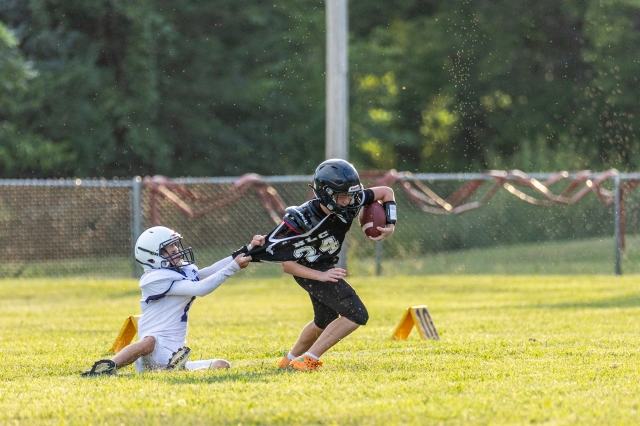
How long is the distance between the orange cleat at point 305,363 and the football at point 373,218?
110cm

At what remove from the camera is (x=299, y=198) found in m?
24.5

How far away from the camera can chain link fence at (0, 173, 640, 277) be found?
64.4ft

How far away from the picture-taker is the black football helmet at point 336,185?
25.6 ft

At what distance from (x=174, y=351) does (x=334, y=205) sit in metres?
1.65

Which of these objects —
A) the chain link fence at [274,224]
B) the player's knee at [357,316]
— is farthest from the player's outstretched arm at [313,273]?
the chain link fence at [274,224]

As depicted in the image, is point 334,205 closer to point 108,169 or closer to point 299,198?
point 299,198

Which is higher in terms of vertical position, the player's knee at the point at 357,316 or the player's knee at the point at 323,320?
the player's knee at the point at 357,316

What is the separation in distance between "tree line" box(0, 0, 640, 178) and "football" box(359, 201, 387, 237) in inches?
708

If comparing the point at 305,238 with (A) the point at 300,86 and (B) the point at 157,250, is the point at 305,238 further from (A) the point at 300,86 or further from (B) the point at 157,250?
(A) the point at 300,86

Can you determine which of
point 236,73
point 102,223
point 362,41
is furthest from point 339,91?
point 362,41

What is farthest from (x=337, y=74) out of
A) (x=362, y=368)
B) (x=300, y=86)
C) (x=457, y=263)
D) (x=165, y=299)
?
(x=300, y=86)

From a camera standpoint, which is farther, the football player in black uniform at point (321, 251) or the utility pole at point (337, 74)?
the utility pole at point (337, 74)

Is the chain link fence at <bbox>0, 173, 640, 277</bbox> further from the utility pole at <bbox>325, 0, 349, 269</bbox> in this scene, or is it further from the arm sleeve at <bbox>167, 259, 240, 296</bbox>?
the arm sleeve at <bbox>167, 259, 240, 296</bbox>

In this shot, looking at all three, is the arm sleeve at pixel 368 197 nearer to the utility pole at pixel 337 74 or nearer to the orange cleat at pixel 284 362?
the orange cleat at pixel 284 362
